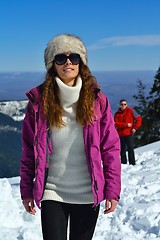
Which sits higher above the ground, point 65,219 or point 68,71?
point 68,71

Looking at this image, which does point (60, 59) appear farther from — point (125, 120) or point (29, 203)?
point (125, 120)

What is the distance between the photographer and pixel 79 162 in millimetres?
2854

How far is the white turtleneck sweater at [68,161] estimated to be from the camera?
283cm

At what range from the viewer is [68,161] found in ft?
9.37

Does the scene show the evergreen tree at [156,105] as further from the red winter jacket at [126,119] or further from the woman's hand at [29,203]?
the woman's hand at [29,203]

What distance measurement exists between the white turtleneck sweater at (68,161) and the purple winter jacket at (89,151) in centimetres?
6

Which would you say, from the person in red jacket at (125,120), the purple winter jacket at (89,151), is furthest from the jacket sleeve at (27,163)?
the person in red jacket at (125,120)

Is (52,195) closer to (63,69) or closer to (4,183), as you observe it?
(63,69)

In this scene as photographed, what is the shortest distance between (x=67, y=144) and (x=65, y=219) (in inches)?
21.3

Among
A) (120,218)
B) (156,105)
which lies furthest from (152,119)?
(120,218)

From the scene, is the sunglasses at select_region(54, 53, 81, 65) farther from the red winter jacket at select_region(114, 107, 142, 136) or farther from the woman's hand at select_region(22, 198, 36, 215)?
the red winter jacket at select_region(114, 107, 142, 136)

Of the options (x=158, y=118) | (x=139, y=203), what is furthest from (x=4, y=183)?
(x=158, y=118)

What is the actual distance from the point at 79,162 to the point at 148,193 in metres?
5.50

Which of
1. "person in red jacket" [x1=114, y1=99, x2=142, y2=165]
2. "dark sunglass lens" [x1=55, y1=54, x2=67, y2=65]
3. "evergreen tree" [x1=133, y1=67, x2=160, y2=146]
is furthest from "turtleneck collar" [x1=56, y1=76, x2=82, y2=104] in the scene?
"evergreen tree" [x1=133, y1=67, x2=160, y2=146]
